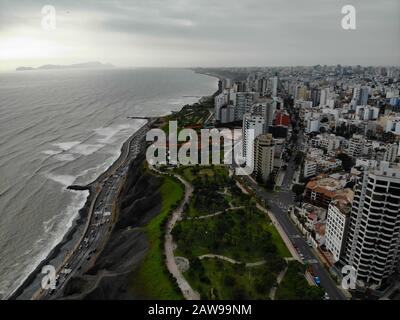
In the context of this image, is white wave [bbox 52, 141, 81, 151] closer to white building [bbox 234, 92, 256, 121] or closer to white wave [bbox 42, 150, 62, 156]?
white wave [bbox 42, 150, 62, 156]

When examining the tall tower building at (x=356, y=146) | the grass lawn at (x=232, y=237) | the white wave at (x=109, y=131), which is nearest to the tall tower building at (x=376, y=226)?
the grass lawn at (x=232, y=237)

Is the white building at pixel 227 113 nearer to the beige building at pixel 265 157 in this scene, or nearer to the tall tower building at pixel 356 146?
the tall tower building at pixel 356 146

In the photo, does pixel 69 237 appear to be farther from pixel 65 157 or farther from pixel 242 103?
pixel 242 103

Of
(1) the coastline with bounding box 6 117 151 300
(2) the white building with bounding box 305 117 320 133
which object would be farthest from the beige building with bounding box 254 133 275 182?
(2) the white building with bounding box 305 117 320 133

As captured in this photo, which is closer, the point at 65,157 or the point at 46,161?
the point at 46,161

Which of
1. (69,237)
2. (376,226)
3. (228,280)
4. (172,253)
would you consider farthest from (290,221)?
(69,237)
